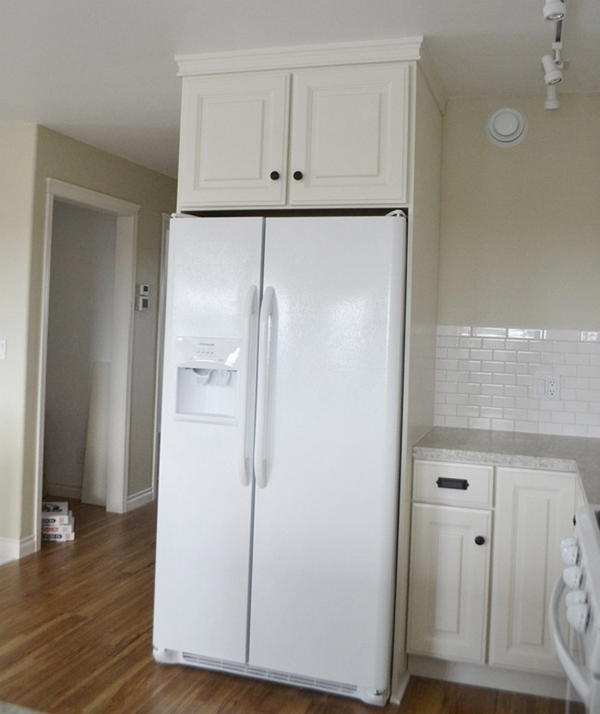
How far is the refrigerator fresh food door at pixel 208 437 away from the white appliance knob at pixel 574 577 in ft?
5.11

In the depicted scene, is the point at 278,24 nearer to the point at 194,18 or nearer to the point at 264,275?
the point at 194,18

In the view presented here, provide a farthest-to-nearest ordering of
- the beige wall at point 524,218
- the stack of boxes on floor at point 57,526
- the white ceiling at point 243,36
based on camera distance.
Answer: the stack of boxes on floor at point 57,526, the beige wall at point 524,218, the white ceiling at point 243,36

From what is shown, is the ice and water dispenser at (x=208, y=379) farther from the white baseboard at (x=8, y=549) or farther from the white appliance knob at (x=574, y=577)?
the white baseboard at (x=8, y=549)

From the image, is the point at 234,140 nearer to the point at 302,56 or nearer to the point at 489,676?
the point at 302,56

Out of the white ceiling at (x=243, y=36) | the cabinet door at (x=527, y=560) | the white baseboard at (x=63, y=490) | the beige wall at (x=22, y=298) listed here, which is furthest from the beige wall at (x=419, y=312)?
the white baseboard at (x=63, y=490)

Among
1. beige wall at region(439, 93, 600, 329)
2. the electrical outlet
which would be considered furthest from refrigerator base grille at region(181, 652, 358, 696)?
beige wall at region(439, 93, 600, 329)

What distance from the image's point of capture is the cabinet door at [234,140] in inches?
111

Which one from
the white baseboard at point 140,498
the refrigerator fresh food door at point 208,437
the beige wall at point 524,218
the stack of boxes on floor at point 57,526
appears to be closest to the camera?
the refrigerator fresh food door at point 208,437

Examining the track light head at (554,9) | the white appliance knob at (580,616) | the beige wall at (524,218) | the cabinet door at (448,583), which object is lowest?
the cabinet door at (448,583)

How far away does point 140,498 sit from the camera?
5355mm

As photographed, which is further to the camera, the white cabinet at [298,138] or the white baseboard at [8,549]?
the white baseboard at [8,549]

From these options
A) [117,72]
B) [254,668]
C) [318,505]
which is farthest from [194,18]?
[254,668]

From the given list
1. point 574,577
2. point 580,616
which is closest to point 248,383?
point 574,577

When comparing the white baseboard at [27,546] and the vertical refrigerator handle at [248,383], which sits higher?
the vertical refrigerator handle at [248,383]
